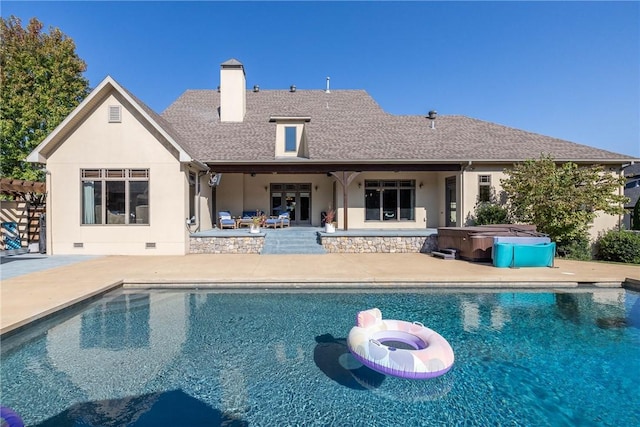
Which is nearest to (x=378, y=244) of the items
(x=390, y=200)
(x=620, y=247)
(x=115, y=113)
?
(x=390, y=200)

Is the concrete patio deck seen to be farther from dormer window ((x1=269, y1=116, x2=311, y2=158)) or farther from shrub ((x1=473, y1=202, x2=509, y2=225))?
dormer window ((x1=269, y1=116, x2=311, y2=158))

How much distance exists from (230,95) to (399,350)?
18.6m

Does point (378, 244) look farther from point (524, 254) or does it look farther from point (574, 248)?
point (574, 248)

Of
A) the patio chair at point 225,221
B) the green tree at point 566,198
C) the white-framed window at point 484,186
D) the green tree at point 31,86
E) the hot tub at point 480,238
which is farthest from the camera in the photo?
the green tree at point 31,86

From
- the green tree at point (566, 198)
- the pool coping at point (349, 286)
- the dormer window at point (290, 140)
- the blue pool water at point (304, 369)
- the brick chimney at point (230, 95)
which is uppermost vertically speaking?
the brick chimney at point (230, 95)

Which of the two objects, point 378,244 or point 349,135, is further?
point 349,135

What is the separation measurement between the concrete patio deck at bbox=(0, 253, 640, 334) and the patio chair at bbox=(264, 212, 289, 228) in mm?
5389

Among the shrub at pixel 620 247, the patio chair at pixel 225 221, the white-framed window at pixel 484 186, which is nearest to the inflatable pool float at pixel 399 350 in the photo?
the white-framed window at pixel 484 186

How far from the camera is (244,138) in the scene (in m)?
16.5

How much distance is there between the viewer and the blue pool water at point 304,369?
3.39m

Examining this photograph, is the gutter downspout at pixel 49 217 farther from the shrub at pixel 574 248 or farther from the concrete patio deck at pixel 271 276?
the shrub at pixel 574 248

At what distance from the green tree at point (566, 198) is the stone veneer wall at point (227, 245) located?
11.3 meters

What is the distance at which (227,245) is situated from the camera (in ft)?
40.6

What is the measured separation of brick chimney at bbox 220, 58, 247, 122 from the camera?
61.1ft
